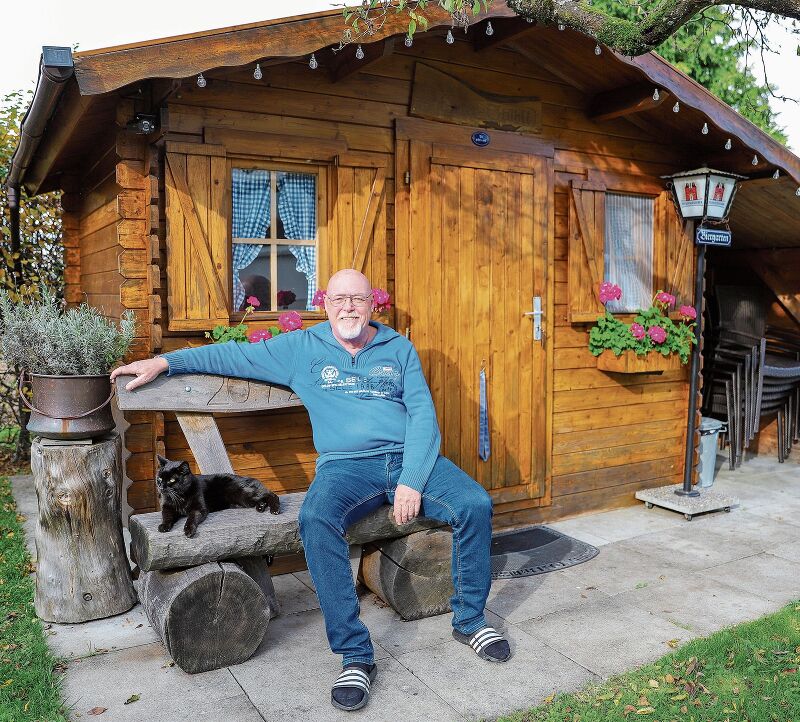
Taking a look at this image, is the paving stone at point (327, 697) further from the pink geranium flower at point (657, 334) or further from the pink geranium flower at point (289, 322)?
the pink geranium flower at point (657, 334)

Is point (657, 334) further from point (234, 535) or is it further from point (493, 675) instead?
point (234, 535)

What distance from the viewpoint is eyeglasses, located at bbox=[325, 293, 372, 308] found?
139 inches

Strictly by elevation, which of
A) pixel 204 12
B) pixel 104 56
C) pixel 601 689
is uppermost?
pixel 204 12

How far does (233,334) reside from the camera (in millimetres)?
4000

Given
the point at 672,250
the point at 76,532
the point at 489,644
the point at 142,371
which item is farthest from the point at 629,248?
the point at 76,532

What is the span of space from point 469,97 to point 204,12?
82.8 ft

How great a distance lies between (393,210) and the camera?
460cm

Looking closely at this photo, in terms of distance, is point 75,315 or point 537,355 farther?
point 537,355

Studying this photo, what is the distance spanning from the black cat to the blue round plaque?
2587 millimetres

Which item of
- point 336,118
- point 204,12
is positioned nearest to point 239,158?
point 336,118

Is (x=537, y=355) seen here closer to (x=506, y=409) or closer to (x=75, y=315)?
(x=506, y=409)

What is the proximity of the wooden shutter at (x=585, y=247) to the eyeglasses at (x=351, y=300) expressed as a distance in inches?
84.0

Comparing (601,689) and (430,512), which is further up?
(430,512)

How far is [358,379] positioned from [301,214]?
4.13 feet
